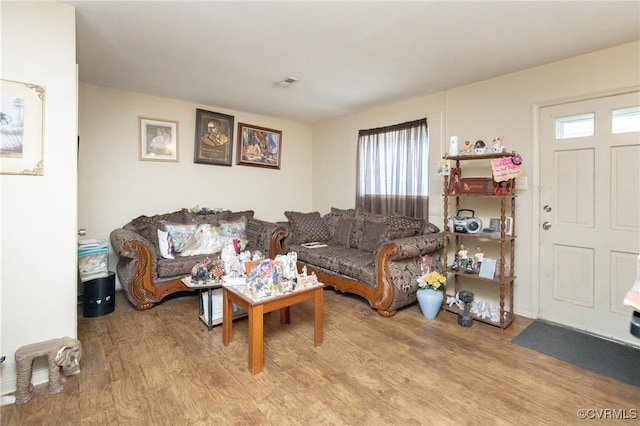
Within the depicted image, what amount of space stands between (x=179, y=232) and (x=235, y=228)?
26.2 inches

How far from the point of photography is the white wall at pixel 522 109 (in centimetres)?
249

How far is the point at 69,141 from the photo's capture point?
1957 mm

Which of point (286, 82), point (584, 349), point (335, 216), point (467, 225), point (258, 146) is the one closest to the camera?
point (584, 349)

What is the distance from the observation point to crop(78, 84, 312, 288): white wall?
11.2ft

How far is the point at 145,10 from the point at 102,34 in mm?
582

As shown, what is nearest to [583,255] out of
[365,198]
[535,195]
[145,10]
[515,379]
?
[535,195]

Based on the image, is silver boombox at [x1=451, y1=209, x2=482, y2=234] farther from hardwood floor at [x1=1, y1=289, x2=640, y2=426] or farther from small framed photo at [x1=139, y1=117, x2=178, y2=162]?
small framed photo at [x1=139, y1=117, x2=178, y2=162]

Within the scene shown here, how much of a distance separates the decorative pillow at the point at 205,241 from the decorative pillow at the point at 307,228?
0.94 m

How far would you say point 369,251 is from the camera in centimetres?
369

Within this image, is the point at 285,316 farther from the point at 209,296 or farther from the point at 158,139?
the point at 158,139

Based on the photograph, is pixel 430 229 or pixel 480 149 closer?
pixel 480 149

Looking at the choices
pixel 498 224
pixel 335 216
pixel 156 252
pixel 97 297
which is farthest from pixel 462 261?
pixel 97 297

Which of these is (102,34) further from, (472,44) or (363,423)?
(363,423)

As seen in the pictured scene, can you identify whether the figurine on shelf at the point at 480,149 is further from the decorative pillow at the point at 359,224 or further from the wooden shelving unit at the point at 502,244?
the decorative pillow at the point at 359,224
